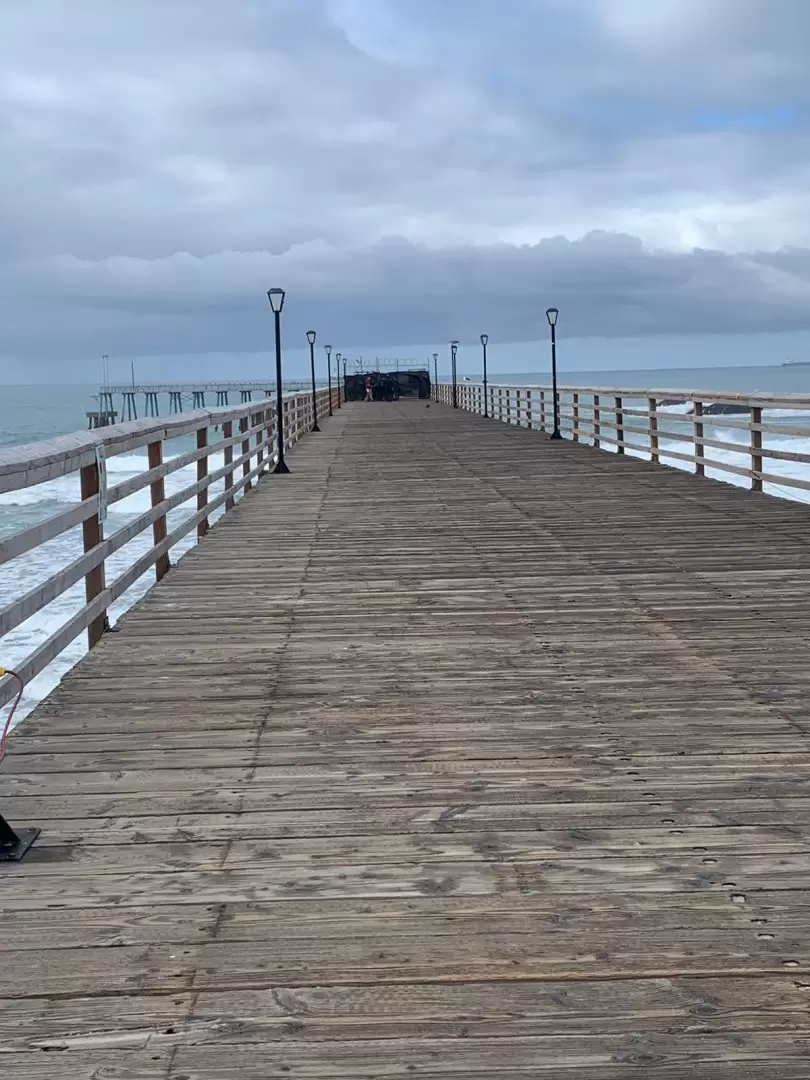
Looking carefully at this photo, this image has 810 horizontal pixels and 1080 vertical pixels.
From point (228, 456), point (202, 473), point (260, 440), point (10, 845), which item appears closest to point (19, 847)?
point (10, 845)

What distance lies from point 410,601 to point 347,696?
1.94 meters

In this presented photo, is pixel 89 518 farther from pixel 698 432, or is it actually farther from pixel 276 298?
pixel 276 298

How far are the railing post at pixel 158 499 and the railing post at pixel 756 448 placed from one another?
20.8 ft

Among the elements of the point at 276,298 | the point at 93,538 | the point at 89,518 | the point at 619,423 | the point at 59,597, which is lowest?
the point at 59,597

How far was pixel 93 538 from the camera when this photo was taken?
213 inches

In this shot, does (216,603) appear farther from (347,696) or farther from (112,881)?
(112,881)

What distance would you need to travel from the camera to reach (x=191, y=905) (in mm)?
2660

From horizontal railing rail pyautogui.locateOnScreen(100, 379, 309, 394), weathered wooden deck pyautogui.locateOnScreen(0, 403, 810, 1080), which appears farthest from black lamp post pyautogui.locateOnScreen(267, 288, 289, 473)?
horizontal railing rail pyautogui.locateOnScreen(100, 379, 309, 394)

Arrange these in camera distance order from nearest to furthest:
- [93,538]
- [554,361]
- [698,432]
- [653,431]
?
[93,538] < [698,432] < [653,431] < [554,361]

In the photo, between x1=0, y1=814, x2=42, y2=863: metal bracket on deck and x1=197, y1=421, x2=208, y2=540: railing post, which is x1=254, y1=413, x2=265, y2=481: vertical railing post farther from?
x1=0, y1=814, x2=42, y2=863: metal bracket on deck

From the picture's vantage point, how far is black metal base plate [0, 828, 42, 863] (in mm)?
2953

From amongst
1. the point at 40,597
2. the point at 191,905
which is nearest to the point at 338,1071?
the point at 191,905

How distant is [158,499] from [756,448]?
6909mm

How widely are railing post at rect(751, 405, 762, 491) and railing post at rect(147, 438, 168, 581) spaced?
250 inches
